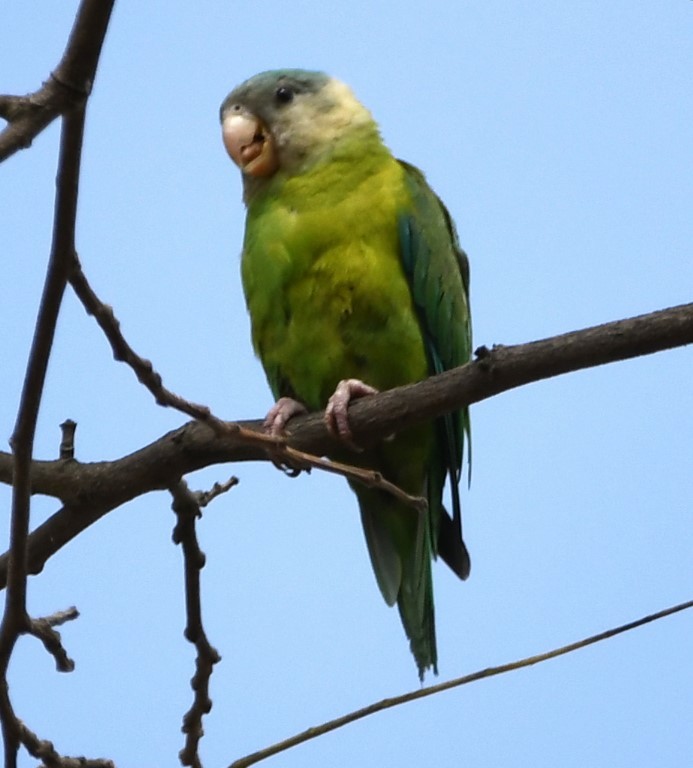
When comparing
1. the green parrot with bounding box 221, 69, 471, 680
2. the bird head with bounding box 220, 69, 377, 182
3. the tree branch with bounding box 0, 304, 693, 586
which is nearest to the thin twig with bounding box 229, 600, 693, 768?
the tree branch with bounding box 0, 304, 693, 586

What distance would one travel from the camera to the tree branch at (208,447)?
1805mm

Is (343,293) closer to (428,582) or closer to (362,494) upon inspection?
(362,494)

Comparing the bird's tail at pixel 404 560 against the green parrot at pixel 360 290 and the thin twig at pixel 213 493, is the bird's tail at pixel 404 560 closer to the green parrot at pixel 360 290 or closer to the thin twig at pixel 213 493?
the green parrot at pixel 360 290

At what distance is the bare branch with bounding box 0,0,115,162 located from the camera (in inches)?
52.9

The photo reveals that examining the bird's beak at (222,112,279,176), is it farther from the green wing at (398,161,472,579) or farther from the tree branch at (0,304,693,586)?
the tree branch at (0,304,693,586)

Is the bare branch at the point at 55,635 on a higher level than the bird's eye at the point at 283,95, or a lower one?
lower

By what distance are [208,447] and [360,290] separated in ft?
2.20

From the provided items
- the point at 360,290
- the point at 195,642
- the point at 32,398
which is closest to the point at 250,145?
the point at 360,290

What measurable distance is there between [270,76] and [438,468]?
3.77ft

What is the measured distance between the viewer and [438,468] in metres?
2.88

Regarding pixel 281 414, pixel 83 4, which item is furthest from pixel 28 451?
pixel 281 414

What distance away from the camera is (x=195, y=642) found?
2.04m

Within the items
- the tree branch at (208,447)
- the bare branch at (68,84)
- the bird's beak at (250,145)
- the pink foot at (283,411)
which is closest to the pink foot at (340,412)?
the tree branch at (208,447)

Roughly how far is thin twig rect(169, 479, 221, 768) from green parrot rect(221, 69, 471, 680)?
0.37 meters
